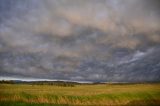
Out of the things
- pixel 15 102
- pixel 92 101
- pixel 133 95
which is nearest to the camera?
pixel 15 102

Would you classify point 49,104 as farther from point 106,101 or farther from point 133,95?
point 133,95

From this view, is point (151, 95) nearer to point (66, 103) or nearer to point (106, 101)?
point (106, 101)

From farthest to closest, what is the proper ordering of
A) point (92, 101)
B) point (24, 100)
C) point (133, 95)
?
point (133, 95) < point (92, 101) < point (24, 100)

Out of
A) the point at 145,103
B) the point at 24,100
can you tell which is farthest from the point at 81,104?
the point at 145,103

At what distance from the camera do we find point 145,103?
2175 centimetres

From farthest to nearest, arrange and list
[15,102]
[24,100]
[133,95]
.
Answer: [133,95], [24,100], [15,102]

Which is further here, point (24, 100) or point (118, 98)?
point (118, 98)

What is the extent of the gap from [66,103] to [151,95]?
29.2 ft

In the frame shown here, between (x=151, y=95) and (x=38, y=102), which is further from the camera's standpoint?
(x=151, y=95)

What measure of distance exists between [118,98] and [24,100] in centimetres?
759

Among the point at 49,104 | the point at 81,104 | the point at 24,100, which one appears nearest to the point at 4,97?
the point at 24,100

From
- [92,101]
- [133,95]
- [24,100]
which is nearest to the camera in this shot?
[24,100]

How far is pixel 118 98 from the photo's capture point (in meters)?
21.7

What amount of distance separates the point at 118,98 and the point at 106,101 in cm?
125
